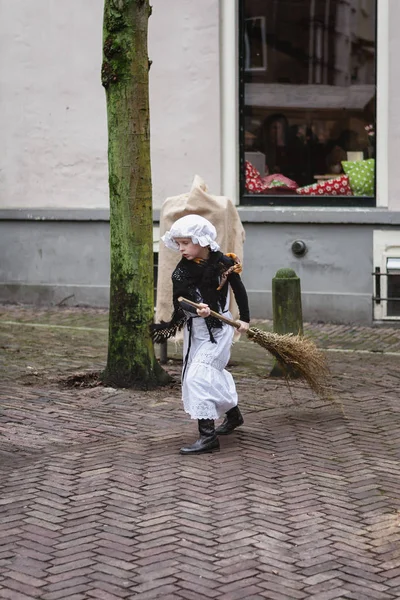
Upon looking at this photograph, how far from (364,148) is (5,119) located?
14.2ft

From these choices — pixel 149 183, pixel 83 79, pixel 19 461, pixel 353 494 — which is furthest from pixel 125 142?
pixel 83 79

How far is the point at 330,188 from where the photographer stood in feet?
41.6

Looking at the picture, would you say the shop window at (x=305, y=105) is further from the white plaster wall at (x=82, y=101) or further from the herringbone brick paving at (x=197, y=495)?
the herringbone brick paving at (x=197, y=495)

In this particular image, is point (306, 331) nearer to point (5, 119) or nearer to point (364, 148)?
point (364, 148)

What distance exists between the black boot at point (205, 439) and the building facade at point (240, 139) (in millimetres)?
Result: 5369

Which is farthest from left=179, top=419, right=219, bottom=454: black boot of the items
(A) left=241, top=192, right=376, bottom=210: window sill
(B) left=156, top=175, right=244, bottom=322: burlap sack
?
(A) left=241, top=192, right=376, bottom=210: window sill

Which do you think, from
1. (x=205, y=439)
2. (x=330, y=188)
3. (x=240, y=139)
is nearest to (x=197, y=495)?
(x=205, y=439)

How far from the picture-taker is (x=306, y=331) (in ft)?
39.0

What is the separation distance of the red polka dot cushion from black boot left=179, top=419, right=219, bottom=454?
19.6ft

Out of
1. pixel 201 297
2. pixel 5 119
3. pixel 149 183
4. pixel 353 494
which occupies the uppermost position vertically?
pixel 5 119

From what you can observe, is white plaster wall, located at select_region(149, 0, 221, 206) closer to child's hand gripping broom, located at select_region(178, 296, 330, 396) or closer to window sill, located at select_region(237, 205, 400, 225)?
window sill, located at select_region(237, 205, 400, 225)

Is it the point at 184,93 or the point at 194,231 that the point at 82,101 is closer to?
the point at 184,93

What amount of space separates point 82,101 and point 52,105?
0.40 m

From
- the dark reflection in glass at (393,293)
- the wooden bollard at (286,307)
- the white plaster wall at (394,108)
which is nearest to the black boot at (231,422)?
the wooden bollard at (286,307)
